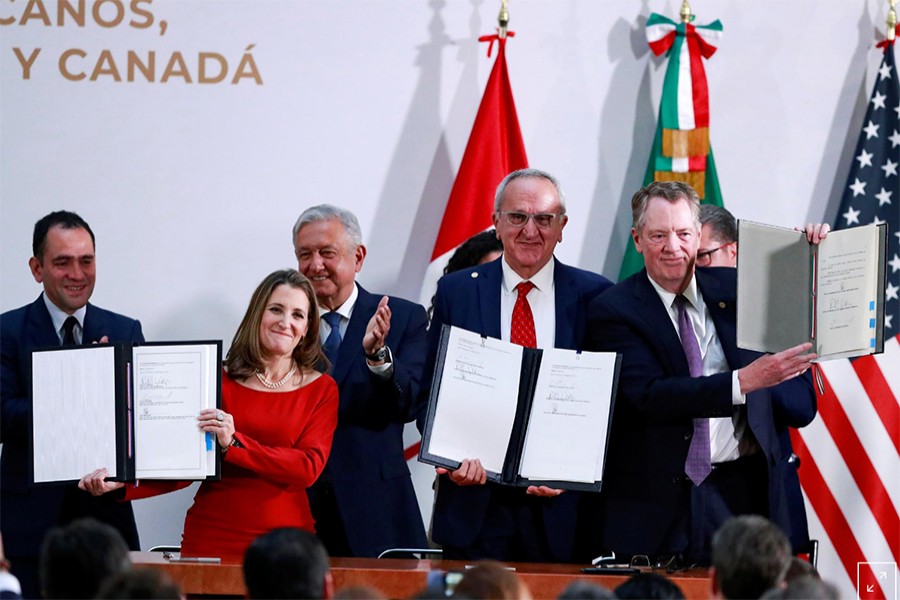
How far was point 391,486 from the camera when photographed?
17.9 ft

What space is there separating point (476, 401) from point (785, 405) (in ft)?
3.90

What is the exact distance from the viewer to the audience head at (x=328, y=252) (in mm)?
5609

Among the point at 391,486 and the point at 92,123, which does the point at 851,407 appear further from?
the point at 92,123

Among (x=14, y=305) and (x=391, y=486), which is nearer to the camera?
(x=391, y=486)

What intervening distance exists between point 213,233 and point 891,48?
11.9 feet

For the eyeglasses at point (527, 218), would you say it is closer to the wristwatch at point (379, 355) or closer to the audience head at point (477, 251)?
the wristwatch at point (379, 355)

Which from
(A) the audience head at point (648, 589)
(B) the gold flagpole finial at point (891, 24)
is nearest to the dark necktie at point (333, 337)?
(A) the audience head at point (648, 589)

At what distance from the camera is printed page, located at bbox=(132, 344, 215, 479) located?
4723 mm

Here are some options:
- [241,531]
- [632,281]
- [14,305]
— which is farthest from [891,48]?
[14,305]

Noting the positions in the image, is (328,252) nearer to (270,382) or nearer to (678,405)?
(270,382)

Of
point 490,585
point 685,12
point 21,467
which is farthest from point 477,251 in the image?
point 490,585

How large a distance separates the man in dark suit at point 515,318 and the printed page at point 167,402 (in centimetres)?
86

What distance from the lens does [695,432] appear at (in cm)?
477

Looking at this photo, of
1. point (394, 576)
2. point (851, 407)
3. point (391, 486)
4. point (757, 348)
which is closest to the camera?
point (394, 576)
